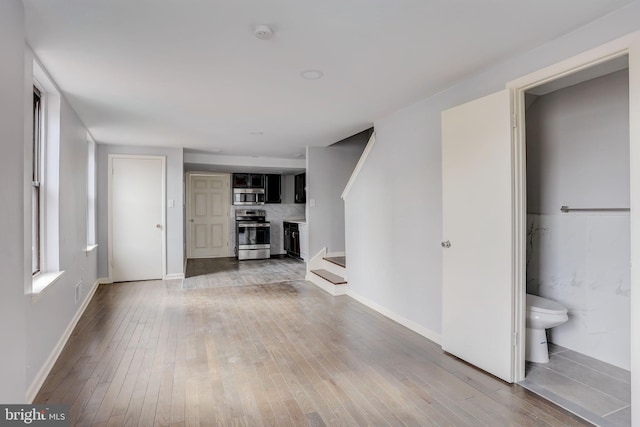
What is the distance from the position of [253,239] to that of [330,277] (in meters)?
3.30

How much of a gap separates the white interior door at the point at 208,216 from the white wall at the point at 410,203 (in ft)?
16.4

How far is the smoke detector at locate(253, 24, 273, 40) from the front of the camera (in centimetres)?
196

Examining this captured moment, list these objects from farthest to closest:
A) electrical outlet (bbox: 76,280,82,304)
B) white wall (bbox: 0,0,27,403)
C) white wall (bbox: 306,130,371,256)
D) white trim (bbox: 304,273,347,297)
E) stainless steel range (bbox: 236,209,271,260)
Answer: stainless steel range (bbox: 236,209,271,260) < white wall (bbox: 306,130,371,256) < white trim (bbox: 304,273,347,297) < electrical outlet (bbox: 76,280,82,304) < white wall (bbox: 0,0,27,403)

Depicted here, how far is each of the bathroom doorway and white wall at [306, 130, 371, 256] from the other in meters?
3.14

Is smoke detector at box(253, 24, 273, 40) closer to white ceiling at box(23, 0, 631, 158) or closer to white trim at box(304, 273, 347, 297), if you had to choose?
white ceiling at box(23, 0, 631, 158)

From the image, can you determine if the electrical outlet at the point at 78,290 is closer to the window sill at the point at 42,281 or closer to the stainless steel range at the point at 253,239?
the window sill at the point at 42,281

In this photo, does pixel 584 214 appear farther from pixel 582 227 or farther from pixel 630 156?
pixel 630 156

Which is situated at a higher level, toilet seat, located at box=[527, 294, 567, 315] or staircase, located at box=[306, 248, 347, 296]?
toilet seat, located at box=[527, 294, 567, 315]

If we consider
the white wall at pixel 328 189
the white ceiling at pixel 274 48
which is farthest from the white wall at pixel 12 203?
the white wall at pixel 328 189

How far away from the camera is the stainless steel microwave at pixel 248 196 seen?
27.6ft

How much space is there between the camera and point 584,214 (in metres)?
2.84

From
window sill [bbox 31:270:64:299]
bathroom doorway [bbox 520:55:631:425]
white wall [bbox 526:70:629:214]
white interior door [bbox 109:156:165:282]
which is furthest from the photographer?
white interior door [bbox 109:156:165:282]

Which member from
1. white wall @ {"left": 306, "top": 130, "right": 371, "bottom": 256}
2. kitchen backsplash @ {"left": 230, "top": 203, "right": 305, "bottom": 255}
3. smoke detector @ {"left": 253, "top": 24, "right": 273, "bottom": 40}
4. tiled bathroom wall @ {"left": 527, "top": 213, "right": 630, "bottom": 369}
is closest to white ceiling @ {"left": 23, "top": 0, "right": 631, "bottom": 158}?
smoke detector @ {"left": 253, "top": 24, "right": 273, "bottom": 40}

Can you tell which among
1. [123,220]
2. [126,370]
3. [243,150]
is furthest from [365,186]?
[123,220]
